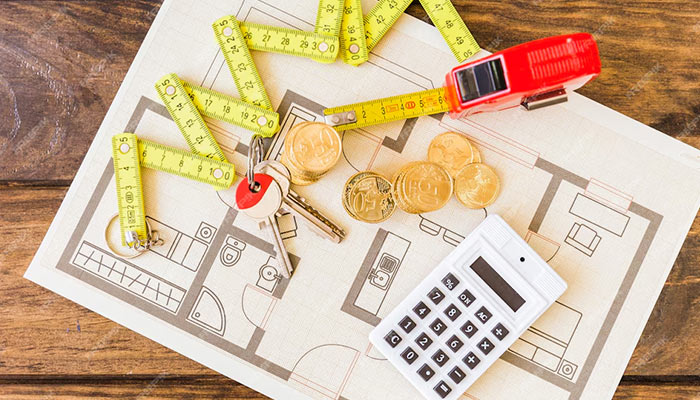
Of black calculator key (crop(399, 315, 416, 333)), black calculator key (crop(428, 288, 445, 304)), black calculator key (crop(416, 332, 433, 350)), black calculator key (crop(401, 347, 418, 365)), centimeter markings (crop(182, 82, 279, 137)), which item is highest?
centimeter markings (crop(182, 82, 279, 137))

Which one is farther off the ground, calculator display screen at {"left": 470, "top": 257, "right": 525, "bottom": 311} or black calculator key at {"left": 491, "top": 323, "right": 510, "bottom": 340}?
calculator display screen at {"left": 470, "top": 257, "right": 525, "bottom": 311}

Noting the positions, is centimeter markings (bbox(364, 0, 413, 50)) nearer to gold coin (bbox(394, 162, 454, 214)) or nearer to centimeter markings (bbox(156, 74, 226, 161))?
gold coin (bbox(394, 162, 454, 214))

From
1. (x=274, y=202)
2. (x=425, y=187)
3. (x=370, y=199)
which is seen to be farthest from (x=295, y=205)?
(x=425, y=187)

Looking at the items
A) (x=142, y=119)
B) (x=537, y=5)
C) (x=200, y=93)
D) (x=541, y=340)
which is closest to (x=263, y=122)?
(x=200, y=93)

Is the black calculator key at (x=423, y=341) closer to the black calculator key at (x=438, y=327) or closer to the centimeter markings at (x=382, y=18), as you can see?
the black calculator key at (x=438, y=327)

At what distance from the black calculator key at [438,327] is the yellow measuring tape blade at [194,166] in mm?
594

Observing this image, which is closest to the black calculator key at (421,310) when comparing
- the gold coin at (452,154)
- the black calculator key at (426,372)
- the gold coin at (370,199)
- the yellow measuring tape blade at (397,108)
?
the black calculator key at (426,372)

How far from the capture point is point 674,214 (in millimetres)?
1224

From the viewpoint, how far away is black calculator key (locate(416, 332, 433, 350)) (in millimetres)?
1162

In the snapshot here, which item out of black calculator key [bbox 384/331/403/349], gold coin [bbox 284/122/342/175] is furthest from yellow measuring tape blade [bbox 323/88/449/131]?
black calculator key [bbox 384/331/403/349]

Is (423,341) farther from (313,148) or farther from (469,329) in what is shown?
(313,148)

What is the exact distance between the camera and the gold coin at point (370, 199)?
1.19 metres

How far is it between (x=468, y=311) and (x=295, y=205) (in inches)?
18.9

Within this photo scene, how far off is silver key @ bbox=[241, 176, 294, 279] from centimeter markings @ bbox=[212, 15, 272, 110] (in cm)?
22
